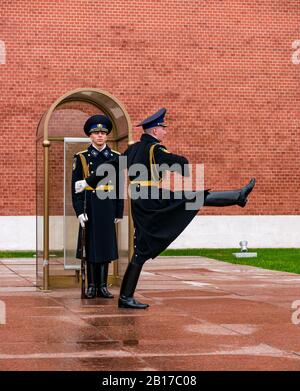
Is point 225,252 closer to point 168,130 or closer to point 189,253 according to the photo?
point 189,253

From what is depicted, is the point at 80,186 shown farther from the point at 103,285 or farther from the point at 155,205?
the point at 155,205

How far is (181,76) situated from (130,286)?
41.4 ft

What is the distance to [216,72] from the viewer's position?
838 inches

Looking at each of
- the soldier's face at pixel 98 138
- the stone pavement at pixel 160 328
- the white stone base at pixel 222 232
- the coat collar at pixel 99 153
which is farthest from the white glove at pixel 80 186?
the white stone base at pixel 222 232

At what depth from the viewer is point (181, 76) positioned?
21109mm

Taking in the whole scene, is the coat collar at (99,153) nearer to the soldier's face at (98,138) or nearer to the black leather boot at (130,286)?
the soldier's face at (98,138)

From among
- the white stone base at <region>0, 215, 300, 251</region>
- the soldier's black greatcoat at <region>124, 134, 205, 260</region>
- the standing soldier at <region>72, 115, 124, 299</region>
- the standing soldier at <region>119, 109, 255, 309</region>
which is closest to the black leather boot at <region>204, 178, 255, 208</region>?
the standing soldier at <region>119, 109, 255, 309</region>

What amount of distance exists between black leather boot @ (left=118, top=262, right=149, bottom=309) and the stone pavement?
13cm

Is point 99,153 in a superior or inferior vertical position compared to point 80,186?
superior

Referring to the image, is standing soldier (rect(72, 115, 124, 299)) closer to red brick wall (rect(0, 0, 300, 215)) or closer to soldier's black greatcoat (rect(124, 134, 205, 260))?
soldier's black greatcoat (rect(124, 134, 205, 260))

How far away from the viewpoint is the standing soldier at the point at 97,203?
10.1 m

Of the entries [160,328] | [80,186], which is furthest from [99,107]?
[160,328]
